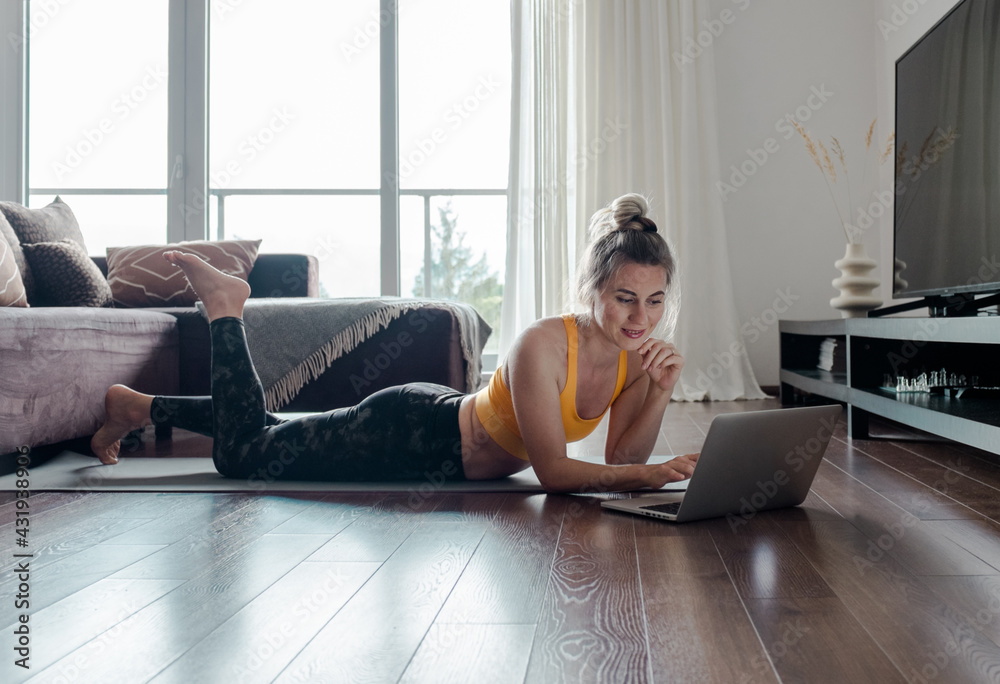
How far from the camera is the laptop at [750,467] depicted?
4.57 feet

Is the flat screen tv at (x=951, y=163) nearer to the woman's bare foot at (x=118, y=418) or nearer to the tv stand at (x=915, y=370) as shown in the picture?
the tv stand at (x=915, y=370)

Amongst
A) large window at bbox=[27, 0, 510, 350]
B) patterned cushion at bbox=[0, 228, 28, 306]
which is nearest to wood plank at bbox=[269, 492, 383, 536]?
patterned cushion at bbox=[0, 228, 28, 306]

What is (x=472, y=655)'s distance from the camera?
0.86 metres

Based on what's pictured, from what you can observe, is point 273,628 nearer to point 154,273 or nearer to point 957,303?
→ point 957,303

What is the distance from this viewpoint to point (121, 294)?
338 centimetres

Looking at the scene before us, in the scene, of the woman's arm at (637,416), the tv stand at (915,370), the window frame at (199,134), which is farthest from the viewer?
the window frame at (199,134)

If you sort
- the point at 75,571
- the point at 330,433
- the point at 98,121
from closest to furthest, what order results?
the point at 75,571, the point at 330,433, the point at 98,121

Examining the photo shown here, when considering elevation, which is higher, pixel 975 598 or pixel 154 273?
pixel 154 273

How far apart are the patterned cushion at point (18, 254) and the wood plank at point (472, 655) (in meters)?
2.46

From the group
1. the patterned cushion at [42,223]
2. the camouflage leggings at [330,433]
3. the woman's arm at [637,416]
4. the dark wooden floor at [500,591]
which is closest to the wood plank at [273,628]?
the dark wooden floor at [500,591]

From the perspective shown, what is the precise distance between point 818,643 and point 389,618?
0.48 meters

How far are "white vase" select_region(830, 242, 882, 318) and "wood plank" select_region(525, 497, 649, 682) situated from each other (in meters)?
2.34

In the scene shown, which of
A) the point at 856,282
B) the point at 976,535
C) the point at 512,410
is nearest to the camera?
the point at 976,535

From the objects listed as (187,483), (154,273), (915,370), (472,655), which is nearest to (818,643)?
(472,655)
